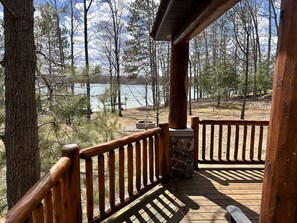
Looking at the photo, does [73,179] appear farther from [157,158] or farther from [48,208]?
[157,158]

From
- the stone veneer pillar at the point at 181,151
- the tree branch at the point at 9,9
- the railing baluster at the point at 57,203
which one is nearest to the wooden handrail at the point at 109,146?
the railing baluster at the point at 57,203

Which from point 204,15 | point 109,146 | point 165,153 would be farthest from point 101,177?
point 204,15

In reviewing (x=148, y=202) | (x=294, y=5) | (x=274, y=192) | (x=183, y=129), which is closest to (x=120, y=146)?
(x=148, y=202)

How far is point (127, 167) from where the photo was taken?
3145 millimetres

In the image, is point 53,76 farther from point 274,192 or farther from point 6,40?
point 274,192

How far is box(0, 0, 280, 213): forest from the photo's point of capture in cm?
315

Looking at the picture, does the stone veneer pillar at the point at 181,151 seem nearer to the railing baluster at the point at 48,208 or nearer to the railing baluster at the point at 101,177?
the railing baluster at the point at 101,177

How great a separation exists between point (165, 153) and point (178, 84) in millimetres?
1130

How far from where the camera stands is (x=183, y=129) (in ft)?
13.3

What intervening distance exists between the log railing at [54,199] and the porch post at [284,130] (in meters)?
1.26

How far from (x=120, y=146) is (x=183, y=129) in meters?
1.57

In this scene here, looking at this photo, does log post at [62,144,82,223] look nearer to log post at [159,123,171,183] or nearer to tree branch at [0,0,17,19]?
log post at [159,123,171,183]

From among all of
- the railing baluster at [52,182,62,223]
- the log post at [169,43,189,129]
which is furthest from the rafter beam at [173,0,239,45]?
the railing baluster at [52,182,62,223]

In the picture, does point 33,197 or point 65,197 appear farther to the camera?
point 65,197
